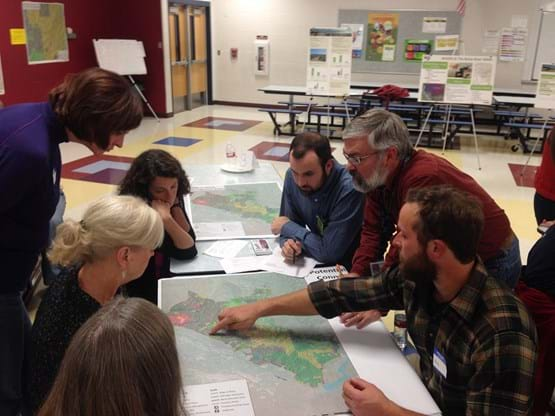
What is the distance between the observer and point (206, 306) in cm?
173

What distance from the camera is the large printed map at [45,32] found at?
273 inches

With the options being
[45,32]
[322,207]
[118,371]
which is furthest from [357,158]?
[45,32]

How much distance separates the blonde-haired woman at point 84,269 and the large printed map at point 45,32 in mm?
6568

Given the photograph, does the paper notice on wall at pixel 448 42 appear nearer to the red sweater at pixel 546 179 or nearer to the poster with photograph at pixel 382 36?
the poster with photograph at pixel 382 36

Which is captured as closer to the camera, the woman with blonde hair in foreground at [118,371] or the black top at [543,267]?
the woman with blonde hair in foreground at [118,371]

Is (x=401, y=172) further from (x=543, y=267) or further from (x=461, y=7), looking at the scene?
(x=461, y=7)

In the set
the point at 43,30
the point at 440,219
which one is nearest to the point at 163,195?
the point at 440,219

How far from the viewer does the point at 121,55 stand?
27.7 feet

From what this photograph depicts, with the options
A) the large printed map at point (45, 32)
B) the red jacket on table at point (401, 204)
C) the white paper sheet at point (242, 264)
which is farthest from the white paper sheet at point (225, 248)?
the large printed map at point (45, 32)

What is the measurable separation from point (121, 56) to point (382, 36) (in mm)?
4934

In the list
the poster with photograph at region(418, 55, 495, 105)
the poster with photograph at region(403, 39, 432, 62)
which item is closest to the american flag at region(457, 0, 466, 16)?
the poster with photograph at region(403, 39, 432, 62)

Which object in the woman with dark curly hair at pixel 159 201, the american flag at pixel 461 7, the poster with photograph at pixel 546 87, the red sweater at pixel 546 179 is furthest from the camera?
the american flag at pixel 461 7

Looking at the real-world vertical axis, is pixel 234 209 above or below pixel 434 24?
below

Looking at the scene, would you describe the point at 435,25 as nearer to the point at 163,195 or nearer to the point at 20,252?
the point at 163,195
